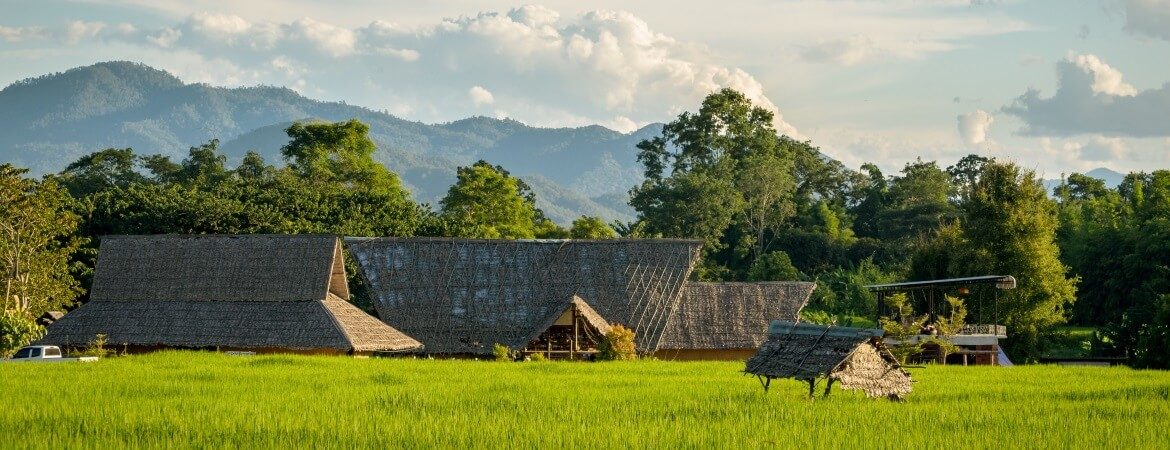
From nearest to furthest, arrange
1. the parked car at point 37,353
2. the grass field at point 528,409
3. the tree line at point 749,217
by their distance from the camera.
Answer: the grass field at point 528,409
the parked car at point 37,353
the tree line at point 749,217

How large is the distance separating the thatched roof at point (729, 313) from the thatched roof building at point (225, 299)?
616 cm

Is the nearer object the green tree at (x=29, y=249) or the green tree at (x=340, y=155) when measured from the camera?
the green tree at (x=29, y=249)

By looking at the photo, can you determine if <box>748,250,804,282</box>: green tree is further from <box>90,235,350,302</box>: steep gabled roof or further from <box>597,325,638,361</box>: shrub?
<box>90,235,350,302</box>: steep gabled roof

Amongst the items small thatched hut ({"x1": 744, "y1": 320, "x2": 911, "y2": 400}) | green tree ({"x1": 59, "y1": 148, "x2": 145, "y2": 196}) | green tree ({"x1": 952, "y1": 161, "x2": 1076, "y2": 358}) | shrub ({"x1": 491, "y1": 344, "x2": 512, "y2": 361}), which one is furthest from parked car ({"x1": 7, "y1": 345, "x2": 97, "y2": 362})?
green tree ({"x1": 59, "y1": 148, "x2": 145, "y2": 196})

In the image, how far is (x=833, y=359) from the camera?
1435 centimetres

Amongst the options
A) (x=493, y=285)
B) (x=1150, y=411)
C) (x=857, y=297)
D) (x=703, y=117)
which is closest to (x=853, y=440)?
(x=1150, y=411)

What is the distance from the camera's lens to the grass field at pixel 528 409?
10602 millimetres

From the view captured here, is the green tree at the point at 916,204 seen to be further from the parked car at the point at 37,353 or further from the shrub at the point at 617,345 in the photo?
the parked car at the point at 37,353

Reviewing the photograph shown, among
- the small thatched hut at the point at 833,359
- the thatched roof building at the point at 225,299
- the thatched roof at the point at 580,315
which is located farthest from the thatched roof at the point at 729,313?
the small thatched hut at the point at 833,359

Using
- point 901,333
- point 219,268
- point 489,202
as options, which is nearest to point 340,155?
point 489,202

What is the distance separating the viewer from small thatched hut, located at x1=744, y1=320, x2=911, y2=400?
14336mm

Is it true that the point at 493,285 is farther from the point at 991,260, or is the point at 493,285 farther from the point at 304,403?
the point at 304,403

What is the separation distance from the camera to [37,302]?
94.5 ft

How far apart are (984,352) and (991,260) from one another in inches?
185
